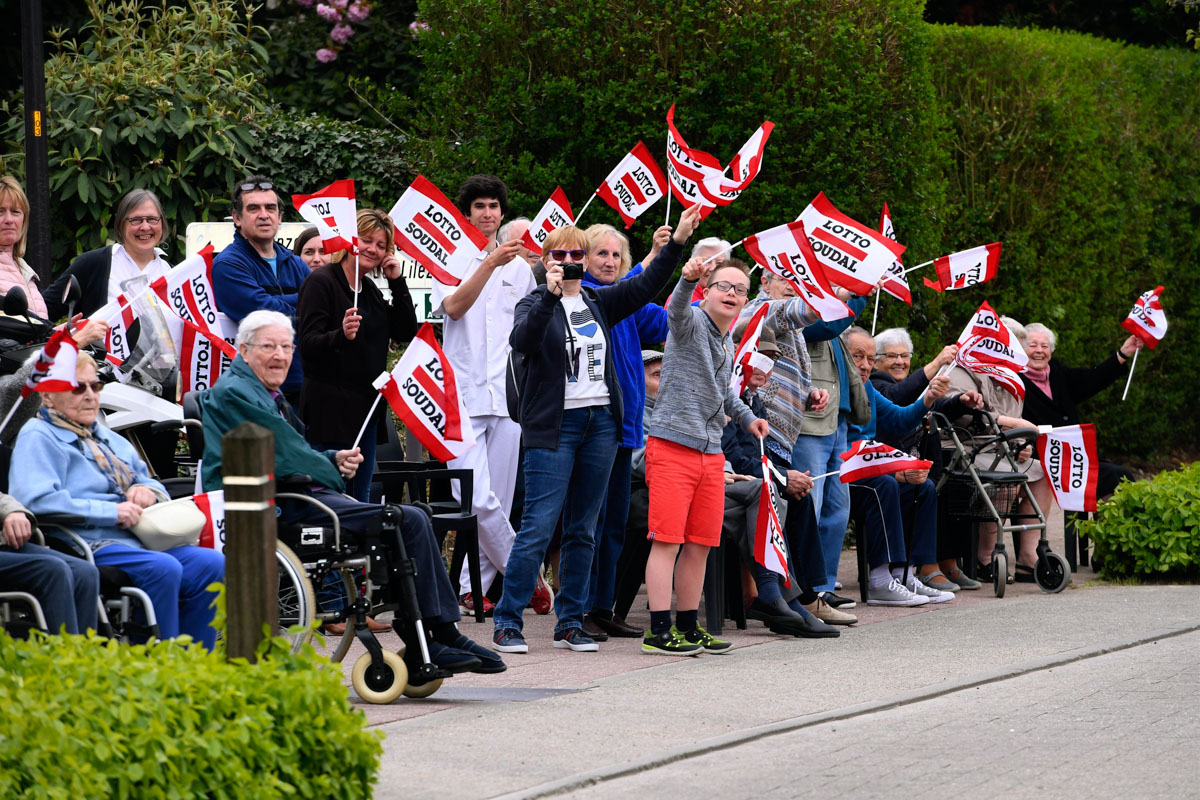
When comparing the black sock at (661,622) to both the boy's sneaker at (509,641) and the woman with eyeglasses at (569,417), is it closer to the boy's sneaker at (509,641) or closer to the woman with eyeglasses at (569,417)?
the woman with eyeglasses at (569,417)

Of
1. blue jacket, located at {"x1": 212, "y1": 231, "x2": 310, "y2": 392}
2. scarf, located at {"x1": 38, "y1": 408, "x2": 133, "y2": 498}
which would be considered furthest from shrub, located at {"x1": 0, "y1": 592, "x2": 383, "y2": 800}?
blue jacket, located at {"x1": 212, "y1": 231, "x2": 310, "y2": 392}

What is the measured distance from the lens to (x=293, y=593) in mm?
6758

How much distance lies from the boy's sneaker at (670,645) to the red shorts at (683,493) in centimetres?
49

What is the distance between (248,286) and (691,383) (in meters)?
2.41

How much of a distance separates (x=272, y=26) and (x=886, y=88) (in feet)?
27.1

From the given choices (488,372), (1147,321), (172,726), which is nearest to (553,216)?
(488,372)

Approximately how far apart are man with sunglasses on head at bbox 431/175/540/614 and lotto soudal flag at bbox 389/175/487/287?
11 cm

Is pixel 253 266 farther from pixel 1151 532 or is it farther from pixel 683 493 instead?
pixel 1151 532

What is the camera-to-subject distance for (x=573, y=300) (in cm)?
865

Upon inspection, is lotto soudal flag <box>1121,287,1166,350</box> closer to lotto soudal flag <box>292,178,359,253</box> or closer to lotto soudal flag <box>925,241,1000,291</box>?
lotto soudal flag <box>925,241,1000,291</box>

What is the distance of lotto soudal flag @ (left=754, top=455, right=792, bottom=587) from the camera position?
8.96m

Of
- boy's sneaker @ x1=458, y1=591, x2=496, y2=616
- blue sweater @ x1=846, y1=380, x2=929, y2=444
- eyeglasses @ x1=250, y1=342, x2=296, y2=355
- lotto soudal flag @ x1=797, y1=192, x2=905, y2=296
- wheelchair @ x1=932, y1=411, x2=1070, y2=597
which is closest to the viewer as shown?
eyeglasses @ x1=250, y1=342, x2=296, y2=355

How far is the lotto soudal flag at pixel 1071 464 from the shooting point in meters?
11.9

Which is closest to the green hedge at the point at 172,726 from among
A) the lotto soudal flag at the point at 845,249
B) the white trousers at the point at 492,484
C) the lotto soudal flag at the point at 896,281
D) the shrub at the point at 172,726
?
the shrub at the point at 172,726
